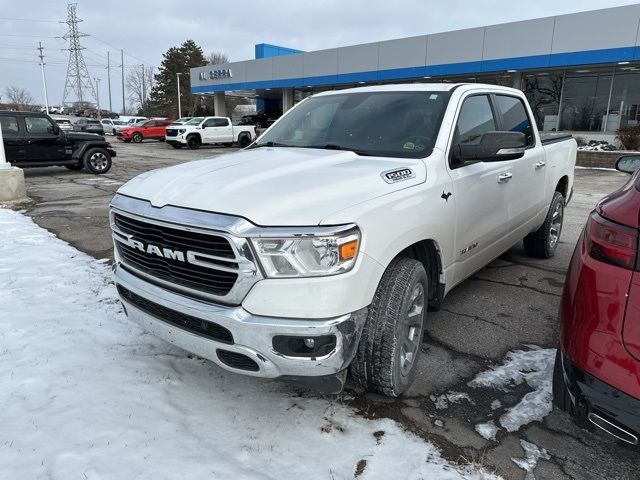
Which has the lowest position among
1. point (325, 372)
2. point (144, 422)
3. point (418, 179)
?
point (144, 422)

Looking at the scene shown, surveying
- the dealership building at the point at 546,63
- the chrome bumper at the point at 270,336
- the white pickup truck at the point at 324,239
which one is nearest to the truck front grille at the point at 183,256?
the white pickup truck at the point at 324,239

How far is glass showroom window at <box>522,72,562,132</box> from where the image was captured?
72.3 ft

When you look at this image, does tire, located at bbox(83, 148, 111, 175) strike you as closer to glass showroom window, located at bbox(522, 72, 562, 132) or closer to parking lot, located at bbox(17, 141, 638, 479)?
parking lot, located at bbox(17, 141, 638, 479)

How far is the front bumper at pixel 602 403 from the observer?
177 cm

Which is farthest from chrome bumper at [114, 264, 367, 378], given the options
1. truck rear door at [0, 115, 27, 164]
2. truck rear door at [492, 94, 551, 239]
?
truck rear door at [0, 115, 27, 164]

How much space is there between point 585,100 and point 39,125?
70.8 ft

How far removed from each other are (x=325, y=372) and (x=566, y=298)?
1.17 meters

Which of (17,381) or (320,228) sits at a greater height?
(320,228)

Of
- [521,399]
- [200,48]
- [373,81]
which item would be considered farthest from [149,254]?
[200,48]

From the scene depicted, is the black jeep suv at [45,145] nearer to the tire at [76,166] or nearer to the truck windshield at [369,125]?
the tire at [76,166]

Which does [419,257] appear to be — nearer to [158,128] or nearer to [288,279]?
[288,279]

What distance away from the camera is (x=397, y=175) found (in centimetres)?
276

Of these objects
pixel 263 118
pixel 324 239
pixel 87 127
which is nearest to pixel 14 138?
pixel 324 239

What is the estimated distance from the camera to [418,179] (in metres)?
2.84
